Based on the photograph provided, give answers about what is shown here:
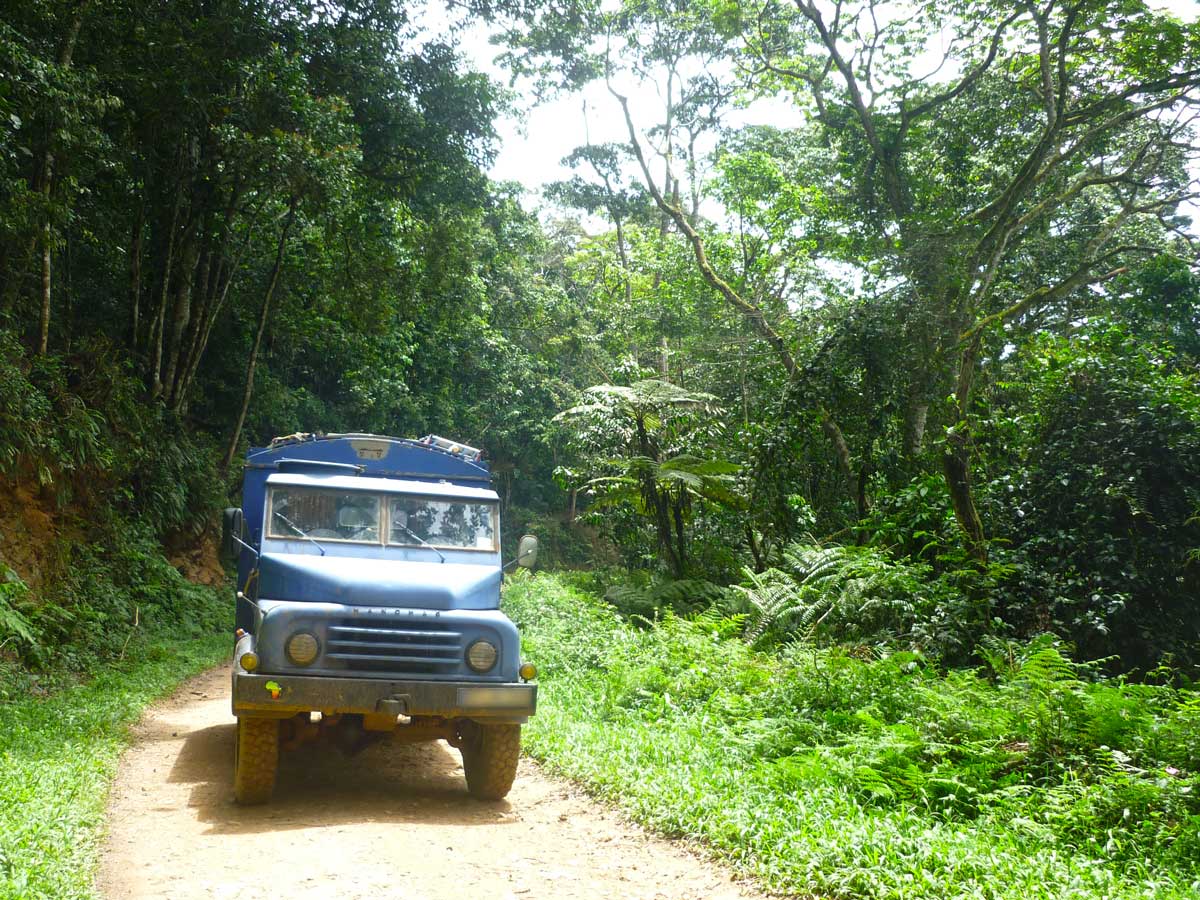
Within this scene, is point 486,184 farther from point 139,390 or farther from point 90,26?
point 90,26

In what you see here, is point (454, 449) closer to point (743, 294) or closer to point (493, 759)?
point (493, 759)

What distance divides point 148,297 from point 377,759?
516 inches

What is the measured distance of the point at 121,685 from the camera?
11.4 metres

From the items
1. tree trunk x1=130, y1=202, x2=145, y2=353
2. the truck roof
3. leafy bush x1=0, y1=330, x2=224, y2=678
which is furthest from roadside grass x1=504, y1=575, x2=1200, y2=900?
tree trunk x1=130, y1=202, x2=145, y2=353

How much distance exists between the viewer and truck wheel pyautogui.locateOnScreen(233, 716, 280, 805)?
6719 millimetres

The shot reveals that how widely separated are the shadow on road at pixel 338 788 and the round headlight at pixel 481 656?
107 centimetres

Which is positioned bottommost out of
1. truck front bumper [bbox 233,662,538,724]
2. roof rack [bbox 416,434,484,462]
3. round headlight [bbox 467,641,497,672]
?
truck front bumper [bbox 233,662,538,724]

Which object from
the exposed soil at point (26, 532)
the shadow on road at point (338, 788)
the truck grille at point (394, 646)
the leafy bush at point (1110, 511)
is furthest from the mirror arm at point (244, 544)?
the leafy bush at point (1110, 511)

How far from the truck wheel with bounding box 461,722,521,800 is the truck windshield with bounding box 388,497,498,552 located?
4.95 feet

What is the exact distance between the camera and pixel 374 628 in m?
6.88

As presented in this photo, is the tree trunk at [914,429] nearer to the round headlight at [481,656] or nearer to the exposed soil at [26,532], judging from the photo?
the round headlight at [481,656]

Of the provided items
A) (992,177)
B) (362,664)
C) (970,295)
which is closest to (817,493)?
(970,295)

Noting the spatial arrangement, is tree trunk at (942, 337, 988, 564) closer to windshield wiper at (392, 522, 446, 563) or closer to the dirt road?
the dirt road

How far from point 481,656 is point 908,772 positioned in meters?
3.00
